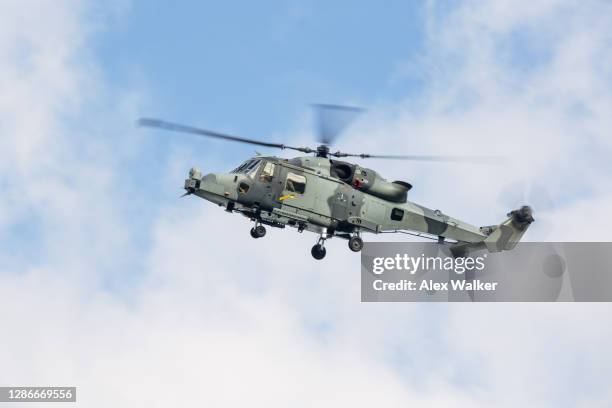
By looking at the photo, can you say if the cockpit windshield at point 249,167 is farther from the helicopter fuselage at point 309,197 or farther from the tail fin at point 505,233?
the tail fin at point 505,233

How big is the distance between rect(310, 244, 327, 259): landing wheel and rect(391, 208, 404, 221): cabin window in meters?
3.97

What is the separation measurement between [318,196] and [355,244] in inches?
114

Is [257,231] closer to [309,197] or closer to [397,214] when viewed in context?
[309,197]

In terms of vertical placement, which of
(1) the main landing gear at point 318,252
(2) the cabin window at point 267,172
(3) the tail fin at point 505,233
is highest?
(2) the cabin window at point 267,172

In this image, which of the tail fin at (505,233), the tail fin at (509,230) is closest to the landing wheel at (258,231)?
the tail fin at (505,233)

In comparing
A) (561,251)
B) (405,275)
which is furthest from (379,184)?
(561,251)

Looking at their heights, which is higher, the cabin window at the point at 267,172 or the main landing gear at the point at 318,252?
the cabin window at the point at 267,172

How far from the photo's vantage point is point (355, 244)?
5025 cm

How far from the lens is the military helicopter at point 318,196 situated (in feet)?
156

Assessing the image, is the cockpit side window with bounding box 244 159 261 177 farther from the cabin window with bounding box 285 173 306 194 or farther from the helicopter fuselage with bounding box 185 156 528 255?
the cabin window with bounding box 285 173 306 194

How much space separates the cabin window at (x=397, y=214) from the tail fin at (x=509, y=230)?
19.5 feet

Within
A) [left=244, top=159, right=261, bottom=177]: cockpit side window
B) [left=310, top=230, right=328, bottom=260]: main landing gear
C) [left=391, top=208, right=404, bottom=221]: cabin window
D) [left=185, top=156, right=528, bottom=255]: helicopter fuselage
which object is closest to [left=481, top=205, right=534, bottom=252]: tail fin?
[left=185, top=156, right=528, bottom=255]: helicopter fuselage

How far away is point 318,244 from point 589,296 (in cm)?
1652

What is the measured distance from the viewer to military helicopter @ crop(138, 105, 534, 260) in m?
47.5
